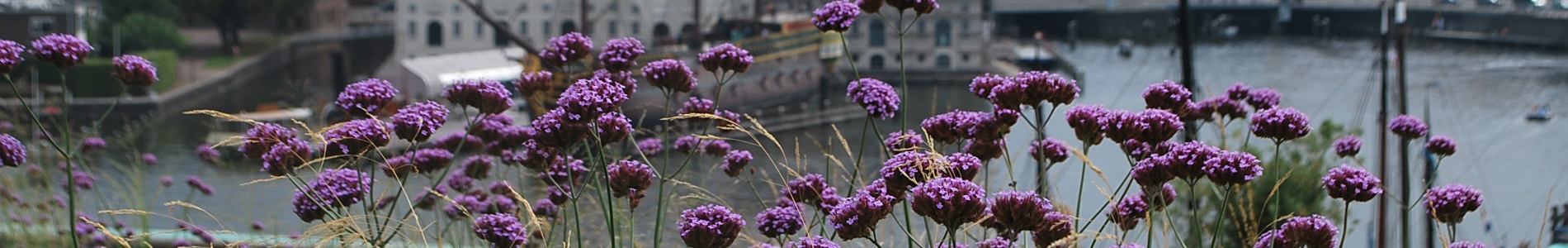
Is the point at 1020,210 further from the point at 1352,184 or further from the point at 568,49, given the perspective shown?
the point at 568,49

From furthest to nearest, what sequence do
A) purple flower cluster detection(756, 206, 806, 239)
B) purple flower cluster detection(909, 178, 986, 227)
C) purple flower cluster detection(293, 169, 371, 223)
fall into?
purple flower cluster detection(293, 169, 371, 223)
purple flower cluster detection(756, 206, 806, 239)
purple flower cluster detection(909, 178, 986, 227)

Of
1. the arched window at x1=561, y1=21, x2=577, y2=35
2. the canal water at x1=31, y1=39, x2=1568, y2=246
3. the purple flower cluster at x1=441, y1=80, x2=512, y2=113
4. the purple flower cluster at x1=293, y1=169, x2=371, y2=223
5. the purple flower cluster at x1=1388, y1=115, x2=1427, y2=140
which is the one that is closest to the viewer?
the purple flower cluster at x1=293, y1=169, x2=371, y2=223

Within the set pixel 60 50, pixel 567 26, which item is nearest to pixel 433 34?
pixel 567 26

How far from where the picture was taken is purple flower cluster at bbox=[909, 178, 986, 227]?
174 cm

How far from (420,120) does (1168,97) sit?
1.03 meters

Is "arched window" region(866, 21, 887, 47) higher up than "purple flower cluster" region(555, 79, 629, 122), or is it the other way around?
"purple flower cluster" region(555, 79, 629, 122)

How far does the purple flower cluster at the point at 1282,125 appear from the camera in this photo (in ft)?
7.45

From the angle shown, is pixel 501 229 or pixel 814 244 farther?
pixel 501 229

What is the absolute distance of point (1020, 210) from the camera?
1.80m

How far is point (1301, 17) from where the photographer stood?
1732 inches

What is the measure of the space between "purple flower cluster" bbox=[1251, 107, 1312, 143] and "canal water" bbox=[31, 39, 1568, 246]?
556 mm

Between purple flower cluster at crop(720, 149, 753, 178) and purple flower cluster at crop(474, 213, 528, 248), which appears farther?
purple flower cluster at crop(720, 149, 753, 178)

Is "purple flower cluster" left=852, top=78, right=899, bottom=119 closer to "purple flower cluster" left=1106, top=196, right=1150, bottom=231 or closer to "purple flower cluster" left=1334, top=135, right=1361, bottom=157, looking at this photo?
"purple flower cluster" left=1106, top=196, right=1150, bottom=231

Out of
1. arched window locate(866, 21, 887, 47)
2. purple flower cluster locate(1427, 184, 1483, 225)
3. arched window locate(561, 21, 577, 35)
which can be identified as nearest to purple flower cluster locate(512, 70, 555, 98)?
purple flower cluster locate(1427, 184, 1483, 225)
